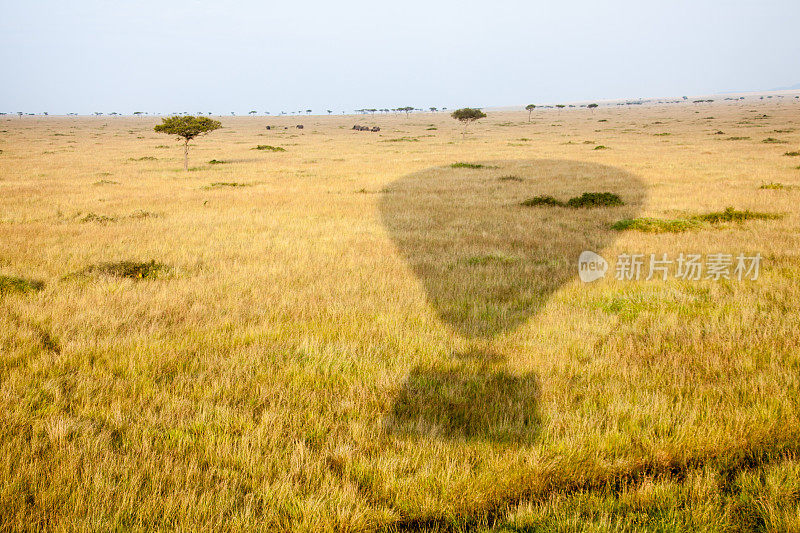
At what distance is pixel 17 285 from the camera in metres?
8.35

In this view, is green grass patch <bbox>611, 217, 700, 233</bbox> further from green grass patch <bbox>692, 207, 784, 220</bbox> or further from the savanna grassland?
green grass patch <bbox>692, 207, 784, 220</bbox>

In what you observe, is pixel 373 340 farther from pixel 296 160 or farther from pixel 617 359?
pixel 296 160

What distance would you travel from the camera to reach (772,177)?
2220 cm

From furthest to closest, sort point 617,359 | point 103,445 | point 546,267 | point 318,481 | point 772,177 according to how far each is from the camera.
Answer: point 772,177, point 546,267, point 617,359, point 103,445, point 318,481

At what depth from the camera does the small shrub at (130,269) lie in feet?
31.1

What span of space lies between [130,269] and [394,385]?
7.33 meters

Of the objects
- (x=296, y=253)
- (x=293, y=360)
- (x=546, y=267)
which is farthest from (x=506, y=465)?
(x=296, y=253)

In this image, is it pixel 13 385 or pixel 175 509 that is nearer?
pixel 175 509

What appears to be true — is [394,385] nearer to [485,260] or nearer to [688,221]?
[485,260]

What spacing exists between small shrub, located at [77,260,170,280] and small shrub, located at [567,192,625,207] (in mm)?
13734

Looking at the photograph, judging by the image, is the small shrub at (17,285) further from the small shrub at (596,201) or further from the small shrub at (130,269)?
the small shrub at (596,201)

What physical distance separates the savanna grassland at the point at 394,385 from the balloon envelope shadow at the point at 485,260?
0.17ft

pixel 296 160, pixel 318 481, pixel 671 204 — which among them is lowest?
pixel 318 481

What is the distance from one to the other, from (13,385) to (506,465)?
16.9 ft
